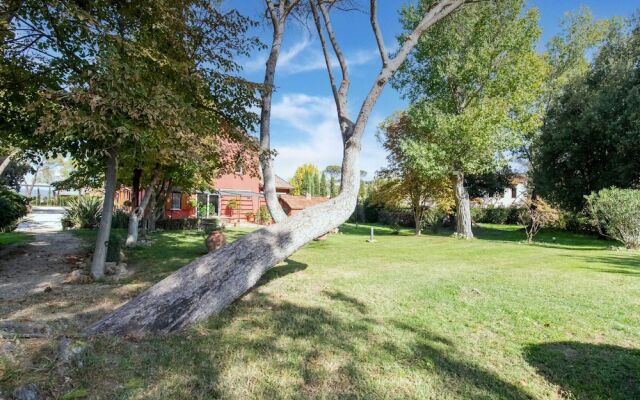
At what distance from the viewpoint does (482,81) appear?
18516 mm

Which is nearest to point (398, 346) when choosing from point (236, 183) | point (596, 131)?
point (596, 131)

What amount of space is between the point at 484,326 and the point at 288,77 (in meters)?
9.90

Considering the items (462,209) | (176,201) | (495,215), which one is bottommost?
(495,215)

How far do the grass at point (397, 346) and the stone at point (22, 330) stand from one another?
566 millimetres

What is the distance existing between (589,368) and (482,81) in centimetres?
1819

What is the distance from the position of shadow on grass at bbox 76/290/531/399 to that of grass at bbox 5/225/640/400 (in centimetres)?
1

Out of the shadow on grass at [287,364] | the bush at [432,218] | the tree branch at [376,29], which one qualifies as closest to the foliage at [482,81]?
the bush at [432,218]

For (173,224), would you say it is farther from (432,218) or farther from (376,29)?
(376,29)

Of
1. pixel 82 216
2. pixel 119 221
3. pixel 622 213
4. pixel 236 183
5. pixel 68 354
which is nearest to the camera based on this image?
pixel 68 354

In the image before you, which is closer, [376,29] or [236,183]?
[376,29]

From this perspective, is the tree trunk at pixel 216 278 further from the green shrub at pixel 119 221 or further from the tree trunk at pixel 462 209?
the green shrub at pixel 119 221

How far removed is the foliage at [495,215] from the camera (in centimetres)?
3331

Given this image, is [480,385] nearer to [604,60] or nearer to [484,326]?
[484,326]

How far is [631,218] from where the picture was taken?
40.4 feet
